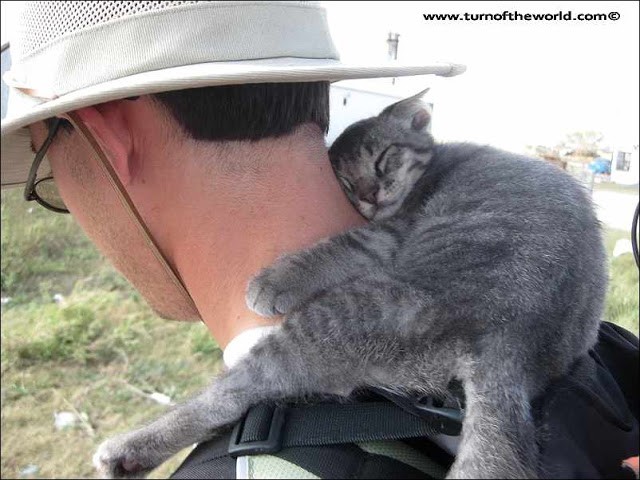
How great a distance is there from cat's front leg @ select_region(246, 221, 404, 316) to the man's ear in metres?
0.35

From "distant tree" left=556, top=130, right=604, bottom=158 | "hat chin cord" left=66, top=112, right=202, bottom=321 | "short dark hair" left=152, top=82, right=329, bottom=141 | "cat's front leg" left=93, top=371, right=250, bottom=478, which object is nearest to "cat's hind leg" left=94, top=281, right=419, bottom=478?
"cat's front leg" left=93, top=371, right=250, bottom=478

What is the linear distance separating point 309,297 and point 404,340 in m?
0.27

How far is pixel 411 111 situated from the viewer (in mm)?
1905

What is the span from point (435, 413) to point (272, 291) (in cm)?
44

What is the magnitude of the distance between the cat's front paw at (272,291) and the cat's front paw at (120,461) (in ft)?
1.28

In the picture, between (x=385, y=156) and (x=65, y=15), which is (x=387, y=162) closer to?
(x=385, y=156)

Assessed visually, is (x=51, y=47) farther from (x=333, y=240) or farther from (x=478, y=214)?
(x=478, y=214)

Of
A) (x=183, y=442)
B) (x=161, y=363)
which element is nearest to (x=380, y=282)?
(x=183, y=442)

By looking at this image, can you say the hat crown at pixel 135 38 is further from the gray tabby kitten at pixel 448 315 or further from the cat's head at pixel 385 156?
the cat's head at pixel 385 156

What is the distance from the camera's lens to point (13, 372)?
3.87 metres

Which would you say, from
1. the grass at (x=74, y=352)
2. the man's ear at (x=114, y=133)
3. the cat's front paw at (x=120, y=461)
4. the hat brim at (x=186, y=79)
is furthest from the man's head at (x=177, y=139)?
the grass at (x=74, y=352)

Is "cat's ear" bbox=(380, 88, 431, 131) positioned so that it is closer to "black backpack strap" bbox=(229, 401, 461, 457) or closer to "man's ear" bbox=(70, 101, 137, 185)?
"man's ear" bbox=(70, 101, 137, 185)

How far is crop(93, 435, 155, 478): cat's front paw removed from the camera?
121 cm

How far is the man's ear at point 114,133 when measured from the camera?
114cm
